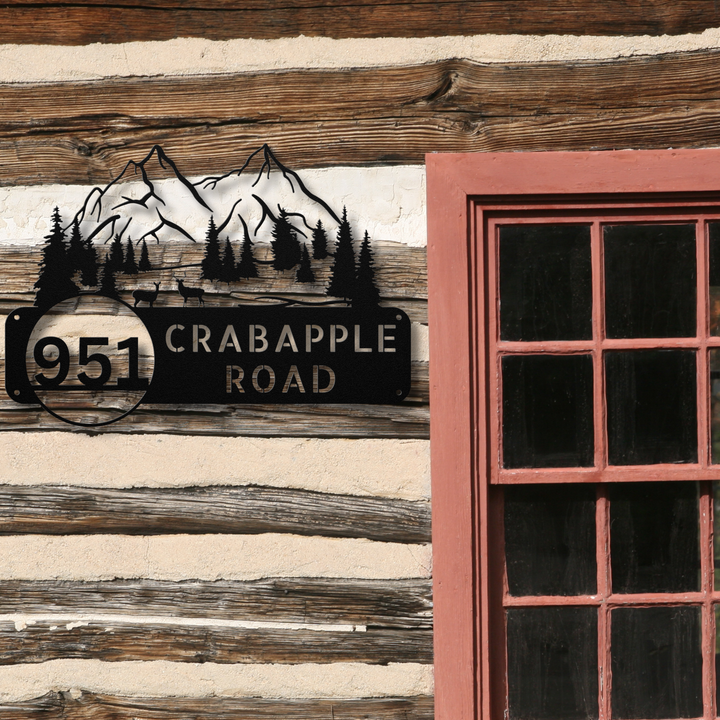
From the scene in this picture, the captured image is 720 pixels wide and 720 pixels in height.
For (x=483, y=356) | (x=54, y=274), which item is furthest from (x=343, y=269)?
(x=54, y=274)

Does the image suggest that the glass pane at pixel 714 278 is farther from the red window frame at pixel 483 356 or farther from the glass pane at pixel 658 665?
the glass pane at pixel 658 665

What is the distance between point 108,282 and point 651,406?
1.91 metres

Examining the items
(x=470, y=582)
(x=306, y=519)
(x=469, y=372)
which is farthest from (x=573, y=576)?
(x=306, y=519)

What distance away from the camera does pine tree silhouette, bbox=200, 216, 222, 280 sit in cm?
236

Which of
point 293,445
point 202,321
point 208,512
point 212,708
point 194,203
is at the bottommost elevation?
point 212,708

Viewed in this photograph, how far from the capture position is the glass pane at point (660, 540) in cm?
231

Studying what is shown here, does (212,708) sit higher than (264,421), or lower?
lower

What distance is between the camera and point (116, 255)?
2373 mm

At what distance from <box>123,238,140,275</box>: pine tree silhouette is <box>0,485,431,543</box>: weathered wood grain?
756 millimetres

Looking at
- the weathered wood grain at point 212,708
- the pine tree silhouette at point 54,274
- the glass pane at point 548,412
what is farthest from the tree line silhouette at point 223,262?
the weathered wood grain at point 212,708

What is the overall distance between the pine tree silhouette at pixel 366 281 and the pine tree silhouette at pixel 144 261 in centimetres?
73

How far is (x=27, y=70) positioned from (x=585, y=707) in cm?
292

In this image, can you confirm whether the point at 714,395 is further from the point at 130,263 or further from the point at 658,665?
the point at 130,263

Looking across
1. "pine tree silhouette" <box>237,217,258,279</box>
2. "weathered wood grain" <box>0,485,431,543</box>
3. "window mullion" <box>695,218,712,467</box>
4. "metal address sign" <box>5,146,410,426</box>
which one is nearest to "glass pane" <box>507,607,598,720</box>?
"weathered wood grain" <box>0,485,431,543</box>
